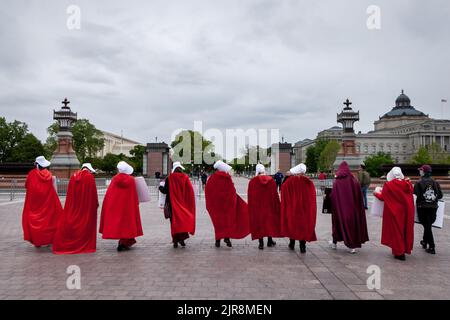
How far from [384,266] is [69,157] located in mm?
32821

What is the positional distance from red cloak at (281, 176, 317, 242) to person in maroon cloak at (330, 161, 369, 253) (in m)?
0.48

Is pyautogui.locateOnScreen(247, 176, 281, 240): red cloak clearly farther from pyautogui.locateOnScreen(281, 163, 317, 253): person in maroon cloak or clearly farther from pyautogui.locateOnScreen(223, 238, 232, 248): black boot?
pyautogui.locateOnScreen(223, 238, 232, 248): black boot

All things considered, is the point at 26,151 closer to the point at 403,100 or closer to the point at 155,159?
the point at 155,159

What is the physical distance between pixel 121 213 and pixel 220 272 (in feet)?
9.58

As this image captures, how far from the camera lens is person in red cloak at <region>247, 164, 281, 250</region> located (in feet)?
28.0

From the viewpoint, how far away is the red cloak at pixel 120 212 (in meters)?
8.09

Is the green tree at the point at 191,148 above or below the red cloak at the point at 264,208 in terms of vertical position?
above

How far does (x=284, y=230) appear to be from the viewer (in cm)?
838

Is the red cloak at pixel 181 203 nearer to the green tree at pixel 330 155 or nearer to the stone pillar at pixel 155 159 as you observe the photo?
the stone pillar at pixel 155 159

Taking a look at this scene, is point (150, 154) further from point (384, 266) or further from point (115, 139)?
point (115, 139)

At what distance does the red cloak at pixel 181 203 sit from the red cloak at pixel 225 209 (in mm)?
426

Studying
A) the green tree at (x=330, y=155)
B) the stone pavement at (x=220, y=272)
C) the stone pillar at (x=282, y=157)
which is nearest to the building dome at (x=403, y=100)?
the green tree at (x=330, y=155)
